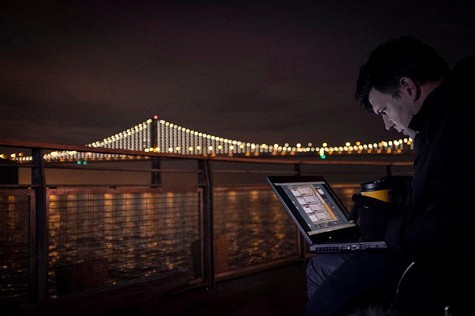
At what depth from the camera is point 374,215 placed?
1.34 m

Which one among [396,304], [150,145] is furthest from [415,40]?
[150,145]

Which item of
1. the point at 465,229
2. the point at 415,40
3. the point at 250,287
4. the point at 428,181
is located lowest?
the point at 250,287

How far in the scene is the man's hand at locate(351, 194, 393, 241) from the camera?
4.33 ft

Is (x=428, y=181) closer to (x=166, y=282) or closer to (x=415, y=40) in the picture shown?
(x=415, y=40)

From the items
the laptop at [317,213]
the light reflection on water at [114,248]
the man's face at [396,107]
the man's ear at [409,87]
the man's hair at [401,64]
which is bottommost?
the light reflection on water at [114,248]

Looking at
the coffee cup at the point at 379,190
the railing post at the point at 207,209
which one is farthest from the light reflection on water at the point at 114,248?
the coffee cup at the point at 379,190

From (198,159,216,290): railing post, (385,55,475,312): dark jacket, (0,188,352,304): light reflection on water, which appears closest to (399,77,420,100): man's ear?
(385,55,475,312): dark jacket

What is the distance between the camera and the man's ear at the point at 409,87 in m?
1.43

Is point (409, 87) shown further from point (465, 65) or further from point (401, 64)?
point (465, 65)

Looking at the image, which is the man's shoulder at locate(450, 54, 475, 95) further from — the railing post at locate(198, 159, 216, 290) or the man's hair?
the railing post at locate(198, 159, 216, 290)

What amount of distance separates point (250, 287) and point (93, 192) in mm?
1600

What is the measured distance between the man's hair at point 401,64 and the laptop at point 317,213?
0.50 m

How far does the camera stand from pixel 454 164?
1.06 meters

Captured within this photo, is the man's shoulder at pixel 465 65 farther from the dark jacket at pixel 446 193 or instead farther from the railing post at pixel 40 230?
the railing post at pixel 40 230
